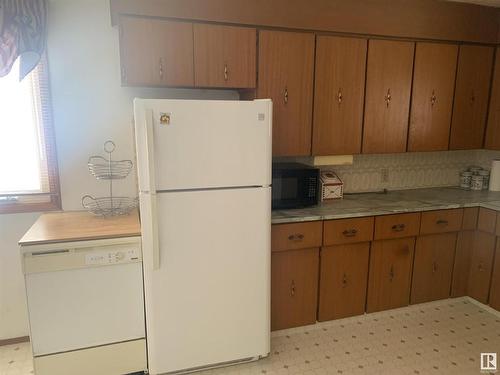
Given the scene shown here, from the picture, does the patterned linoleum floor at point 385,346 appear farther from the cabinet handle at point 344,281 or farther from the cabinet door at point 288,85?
the cabinet door at point 288,85

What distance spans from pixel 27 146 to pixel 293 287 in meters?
2.08

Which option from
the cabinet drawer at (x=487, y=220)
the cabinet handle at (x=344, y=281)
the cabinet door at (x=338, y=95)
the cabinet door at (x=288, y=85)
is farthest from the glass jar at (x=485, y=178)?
the cabinet door at (x=288, y=85)

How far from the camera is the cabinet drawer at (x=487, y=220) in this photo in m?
2.78

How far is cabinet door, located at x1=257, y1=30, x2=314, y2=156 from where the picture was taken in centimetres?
242

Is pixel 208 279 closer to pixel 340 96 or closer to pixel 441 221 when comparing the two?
pixel 340 96

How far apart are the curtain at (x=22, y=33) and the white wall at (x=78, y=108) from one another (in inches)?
4.4

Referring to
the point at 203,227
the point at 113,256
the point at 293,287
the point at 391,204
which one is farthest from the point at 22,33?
the point at 391,204

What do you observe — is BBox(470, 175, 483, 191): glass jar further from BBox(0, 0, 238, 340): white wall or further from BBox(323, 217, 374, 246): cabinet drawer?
BBox(0, 0, 238, 340): white wall

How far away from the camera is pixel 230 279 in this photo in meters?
2.13

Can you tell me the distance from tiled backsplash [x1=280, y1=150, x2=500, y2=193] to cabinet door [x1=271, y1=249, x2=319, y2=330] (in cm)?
86

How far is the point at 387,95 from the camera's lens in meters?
Answer: 2.77

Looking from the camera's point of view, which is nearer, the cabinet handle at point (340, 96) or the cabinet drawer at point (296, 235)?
the cabinet drawer at point (296, 235)

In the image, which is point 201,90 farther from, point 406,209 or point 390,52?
point 406,209

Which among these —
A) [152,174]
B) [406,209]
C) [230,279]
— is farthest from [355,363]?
[152,174]
